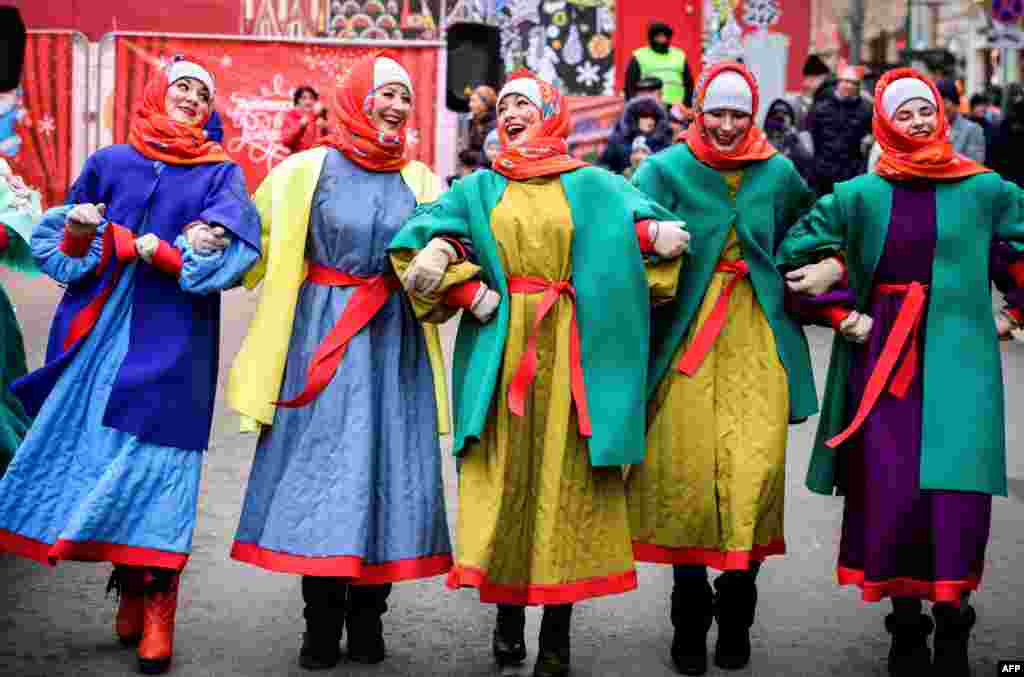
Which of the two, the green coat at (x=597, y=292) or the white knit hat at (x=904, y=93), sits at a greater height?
the white knit hat at (x=904, y=93)

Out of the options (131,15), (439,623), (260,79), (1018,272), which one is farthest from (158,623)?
(131,15)

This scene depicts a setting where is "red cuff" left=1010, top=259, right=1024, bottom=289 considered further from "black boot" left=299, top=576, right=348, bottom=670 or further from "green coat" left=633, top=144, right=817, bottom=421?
"black boot" left=299, top=576, right=348, bottom=670

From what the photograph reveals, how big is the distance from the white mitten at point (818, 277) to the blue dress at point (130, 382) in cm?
171

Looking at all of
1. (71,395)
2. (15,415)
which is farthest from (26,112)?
(71,395)

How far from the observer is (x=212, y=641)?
5902 millimetres

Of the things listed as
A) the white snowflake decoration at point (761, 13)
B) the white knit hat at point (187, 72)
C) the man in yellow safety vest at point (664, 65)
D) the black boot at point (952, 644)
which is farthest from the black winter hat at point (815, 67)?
the black boot at point (952, 644)

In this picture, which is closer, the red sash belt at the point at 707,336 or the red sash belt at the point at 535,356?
the red sash belt at the point at 535,356

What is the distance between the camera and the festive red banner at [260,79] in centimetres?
1852

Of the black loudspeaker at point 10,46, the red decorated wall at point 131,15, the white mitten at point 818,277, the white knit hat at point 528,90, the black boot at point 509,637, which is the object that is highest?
the red decorated wall at point 131,15

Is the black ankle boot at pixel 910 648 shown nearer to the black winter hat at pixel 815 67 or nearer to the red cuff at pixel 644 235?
the red cuff at pixel 644 235

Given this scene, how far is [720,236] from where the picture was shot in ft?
18.5

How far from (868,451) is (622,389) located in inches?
31.6

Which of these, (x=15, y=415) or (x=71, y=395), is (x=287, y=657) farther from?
(x=15, y=415)

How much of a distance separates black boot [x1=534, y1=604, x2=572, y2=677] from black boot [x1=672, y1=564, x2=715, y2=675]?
0.38m
